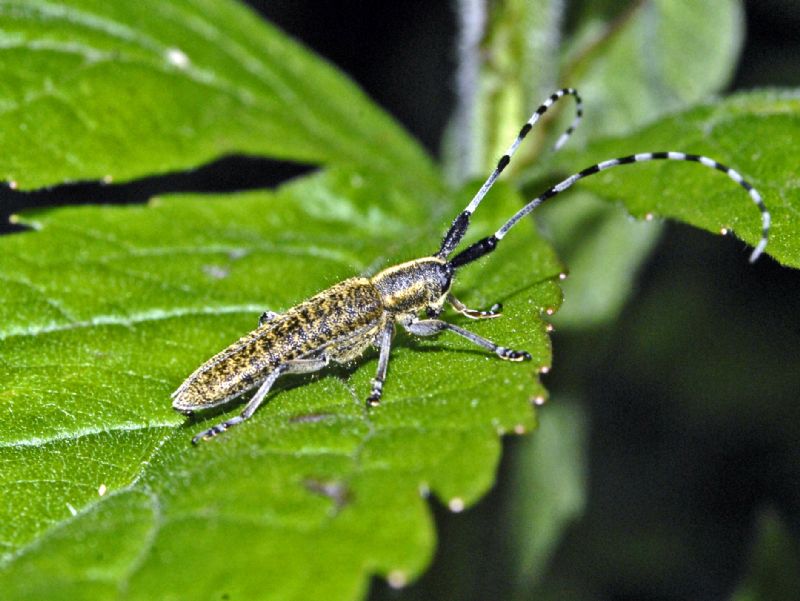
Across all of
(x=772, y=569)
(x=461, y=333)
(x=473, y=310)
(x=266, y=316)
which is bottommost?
(x=772, y=569)

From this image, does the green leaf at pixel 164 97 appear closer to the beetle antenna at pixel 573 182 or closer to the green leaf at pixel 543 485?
the beetle antenna at pixel 573 182

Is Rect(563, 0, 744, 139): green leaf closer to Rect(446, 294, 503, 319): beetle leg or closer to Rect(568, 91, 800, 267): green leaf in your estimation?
Rect(568, 91, 800, 267): green leaf

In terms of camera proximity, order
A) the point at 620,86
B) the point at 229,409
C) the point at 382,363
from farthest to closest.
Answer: the point at 620,86
the point at 229,409
the point at 382,363

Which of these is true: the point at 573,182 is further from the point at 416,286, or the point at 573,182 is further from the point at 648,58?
the point at 648,58

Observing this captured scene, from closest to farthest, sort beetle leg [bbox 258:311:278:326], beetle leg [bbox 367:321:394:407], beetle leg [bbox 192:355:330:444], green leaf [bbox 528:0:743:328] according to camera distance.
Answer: beetle leg [bbox 367:321:394:407], beetle leg [bbox 192:355:330:444], beetle leg [bbox 258:311:278:326], green leaf [bbox 528:0:743:328]

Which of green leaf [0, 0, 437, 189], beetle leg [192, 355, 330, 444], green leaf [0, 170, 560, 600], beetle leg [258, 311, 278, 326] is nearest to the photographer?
green leaf [0, 170, 560, 600]

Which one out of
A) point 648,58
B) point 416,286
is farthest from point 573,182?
point 648,58

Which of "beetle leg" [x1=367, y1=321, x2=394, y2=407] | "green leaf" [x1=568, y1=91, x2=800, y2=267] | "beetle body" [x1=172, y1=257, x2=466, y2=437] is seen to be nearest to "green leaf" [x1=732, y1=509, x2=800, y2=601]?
"green leaf" [x1=568, y1=91, x2=800, y2=267]
